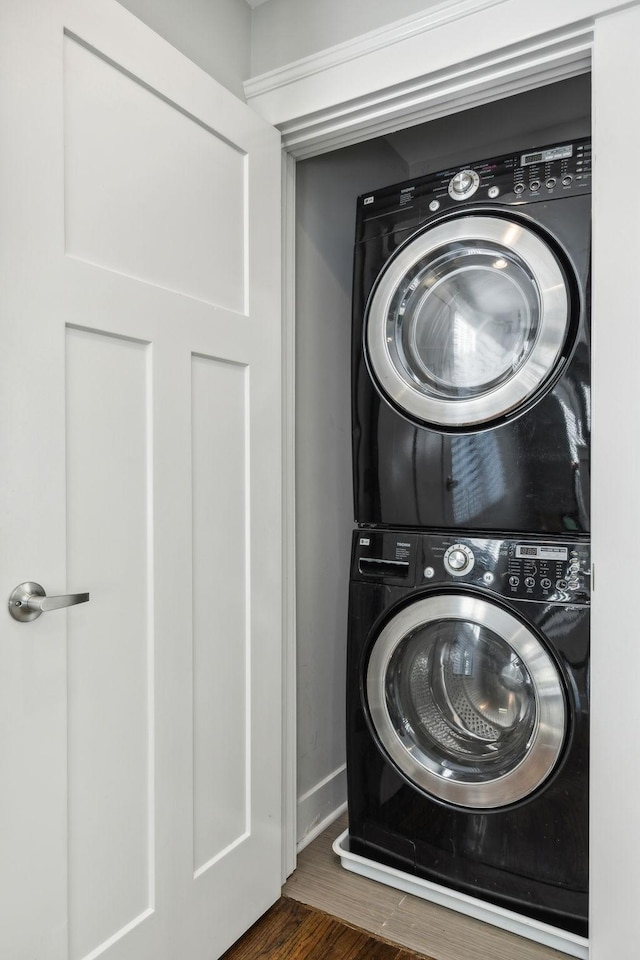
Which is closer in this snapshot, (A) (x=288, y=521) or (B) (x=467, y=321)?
(B) (x=467, y=321)

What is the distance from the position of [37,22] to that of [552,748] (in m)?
1.77

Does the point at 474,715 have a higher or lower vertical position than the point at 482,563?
lower

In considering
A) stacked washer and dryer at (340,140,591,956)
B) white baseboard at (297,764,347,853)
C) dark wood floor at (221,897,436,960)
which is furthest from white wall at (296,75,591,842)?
dark wood floor at (221,897,436,960)

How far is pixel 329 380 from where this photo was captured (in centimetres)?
213

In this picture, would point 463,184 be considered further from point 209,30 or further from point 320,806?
point 320,806

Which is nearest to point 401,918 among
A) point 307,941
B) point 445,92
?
point 307,941

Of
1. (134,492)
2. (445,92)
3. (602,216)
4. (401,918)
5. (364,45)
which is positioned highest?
(364,45)

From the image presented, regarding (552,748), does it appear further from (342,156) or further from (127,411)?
(342,156)

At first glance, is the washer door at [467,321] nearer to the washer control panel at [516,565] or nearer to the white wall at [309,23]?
the washer control panel at [516,565]

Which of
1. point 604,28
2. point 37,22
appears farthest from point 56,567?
point 604,28

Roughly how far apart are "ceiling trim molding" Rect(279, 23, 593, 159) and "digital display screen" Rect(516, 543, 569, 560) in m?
1.08

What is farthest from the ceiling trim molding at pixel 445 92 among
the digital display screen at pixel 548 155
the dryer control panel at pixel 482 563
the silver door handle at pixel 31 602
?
the silver door handle at pixel 31 602

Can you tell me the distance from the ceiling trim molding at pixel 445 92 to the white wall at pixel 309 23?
6.8 inches

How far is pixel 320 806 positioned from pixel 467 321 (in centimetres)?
157
